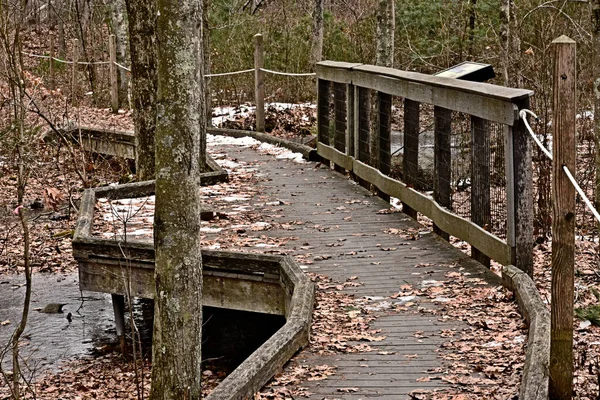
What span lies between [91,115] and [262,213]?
1196 cm

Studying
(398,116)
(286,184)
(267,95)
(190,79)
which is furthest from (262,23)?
(190,79)

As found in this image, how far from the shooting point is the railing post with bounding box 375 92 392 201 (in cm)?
1091

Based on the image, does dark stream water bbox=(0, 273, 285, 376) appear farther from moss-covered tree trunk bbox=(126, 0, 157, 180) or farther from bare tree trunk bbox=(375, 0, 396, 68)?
bare tree trunk bbox=(375, 0, 396, 68)

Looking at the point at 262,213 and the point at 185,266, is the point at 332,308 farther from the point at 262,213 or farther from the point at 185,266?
the point at 262,213

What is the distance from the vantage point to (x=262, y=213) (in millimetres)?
10836

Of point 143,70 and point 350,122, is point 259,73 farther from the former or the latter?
point 143,70

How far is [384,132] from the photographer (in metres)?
11.1

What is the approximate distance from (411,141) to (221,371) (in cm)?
314

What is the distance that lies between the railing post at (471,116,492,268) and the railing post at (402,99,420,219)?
1.76m

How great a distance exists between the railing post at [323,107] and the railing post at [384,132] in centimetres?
264

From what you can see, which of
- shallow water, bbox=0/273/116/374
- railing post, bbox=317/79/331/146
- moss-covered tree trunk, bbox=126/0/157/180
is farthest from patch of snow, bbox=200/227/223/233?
railing post, bbox=317/79/331/146

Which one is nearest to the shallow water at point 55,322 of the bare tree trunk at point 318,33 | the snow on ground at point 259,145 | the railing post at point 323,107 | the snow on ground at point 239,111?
the railing post at point 323,107

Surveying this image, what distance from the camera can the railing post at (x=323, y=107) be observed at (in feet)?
45.5

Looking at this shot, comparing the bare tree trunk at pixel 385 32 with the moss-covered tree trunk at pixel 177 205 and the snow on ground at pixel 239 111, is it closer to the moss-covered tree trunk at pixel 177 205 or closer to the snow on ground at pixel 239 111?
the snow on ground at pixel 239 111
